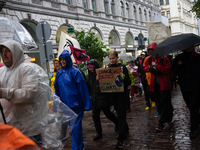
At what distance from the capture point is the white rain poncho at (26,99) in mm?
2691

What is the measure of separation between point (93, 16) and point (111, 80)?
21946 millimetres

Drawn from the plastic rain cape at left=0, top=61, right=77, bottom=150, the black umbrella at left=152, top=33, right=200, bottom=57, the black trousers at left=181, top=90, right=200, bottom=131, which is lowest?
the black trousers at left=181, top=90, right=200, bottom=131

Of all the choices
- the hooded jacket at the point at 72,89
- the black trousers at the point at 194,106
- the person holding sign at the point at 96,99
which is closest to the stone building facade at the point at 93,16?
the person holding sign at the point at 96,99

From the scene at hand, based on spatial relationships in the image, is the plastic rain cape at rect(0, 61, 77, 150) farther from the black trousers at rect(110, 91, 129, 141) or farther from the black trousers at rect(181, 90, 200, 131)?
the black trousers at rect(181, 90, 200, 131)

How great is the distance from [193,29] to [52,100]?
86.1 m

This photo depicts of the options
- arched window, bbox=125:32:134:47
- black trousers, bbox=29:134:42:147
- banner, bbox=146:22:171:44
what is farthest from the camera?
arched window, bbox=125:32:134:47

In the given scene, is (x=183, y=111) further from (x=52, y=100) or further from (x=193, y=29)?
(x=193, y=29)

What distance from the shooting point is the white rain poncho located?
106 inches

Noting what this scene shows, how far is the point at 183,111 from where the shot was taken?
279 inches

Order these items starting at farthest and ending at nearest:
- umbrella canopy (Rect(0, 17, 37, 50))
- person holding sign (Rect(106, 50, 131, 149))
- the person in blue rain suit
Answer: umbrella canopy (Rect(0, 17, 37, 50)), person holding sign (Rect(106, 50, 131, 149)), the person in blue rain suit

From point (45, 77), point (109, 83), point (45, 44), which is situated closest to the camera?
point (45, 77)

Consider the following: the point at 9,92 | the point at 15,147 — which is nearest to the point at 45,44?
the point at 9,92

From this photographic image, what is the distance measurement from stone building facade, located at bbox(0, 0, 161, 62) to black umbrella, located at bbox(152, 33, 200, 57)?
513 inches

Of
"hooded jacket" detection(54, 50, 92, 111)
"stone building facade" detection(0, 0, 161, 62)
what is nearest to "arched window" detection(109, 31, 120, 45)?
"stone building facade" detection(0, 0, 161, 62)
